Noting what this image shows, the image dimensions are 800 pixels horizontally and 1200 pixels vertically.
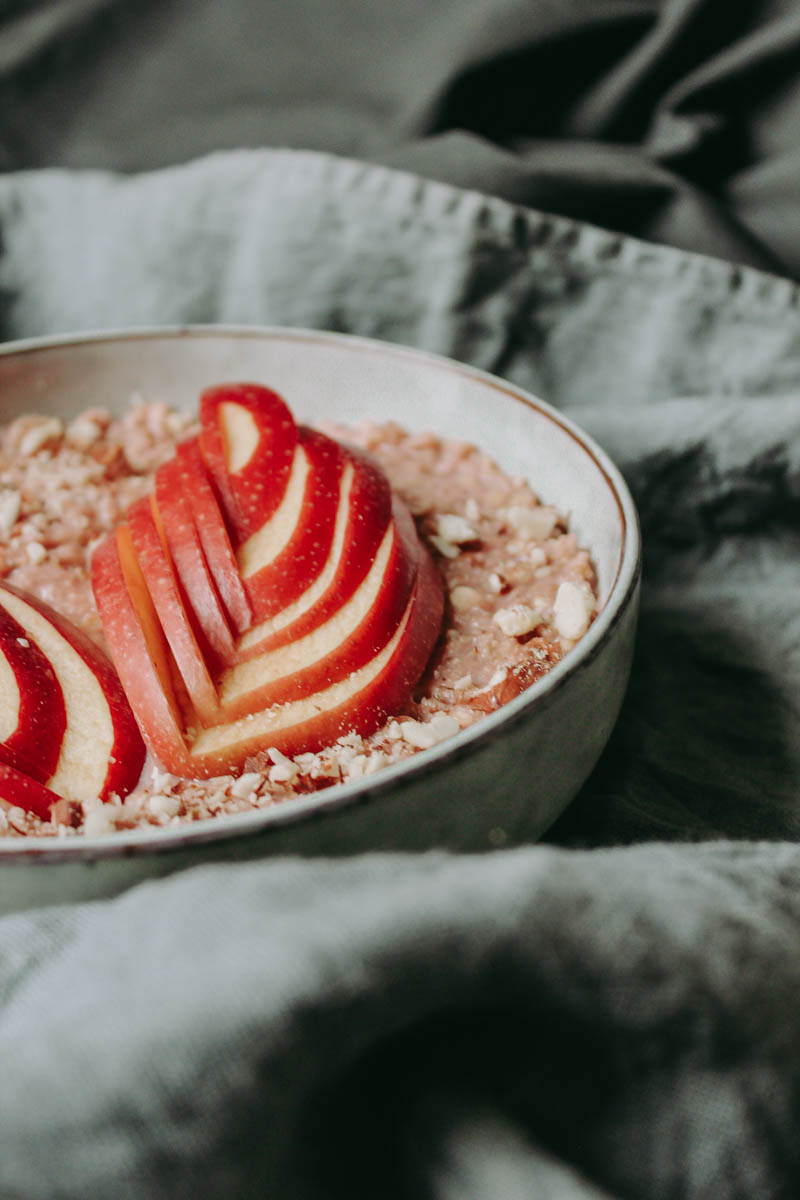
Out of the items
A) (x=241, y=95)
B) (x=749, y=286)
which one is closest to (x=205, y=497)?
(x=749, y=286)

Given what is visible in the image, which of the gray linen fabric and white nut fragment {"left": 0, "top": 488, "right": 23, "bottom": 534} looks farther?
white nut fragment {"left": 0, "top": 488, "right": 23, "bottom": 534}

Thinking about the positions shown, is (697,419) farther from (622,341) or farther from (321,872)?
(321,872)

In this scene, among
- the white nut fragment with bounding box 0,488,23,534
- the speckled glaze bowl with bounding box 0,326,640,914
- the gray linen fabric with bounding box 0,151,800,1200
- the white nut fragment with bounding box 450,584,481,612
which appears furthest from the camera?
the white nut fragment with bounding box 0,488,23,534

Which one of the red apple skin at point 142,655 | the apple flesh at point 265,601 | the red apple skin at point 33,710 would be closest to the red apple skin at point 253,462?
the apple flesh at point 265,601

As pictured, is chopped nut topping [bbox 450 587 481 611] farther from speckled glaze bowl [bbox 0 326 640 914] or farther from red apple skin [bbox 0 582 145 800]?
red apple skin [bbox 0 582 145 800]

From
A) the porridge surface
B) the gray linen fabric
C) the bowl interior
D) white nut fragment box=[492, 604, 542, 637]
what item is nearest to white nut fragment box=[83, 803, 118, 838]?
the porridge surface

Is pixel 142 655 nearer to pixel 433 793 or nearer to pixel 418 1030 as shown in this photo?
pixel 433 793

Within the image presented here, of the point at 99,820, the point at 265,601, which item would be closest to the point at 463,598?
the point at 265,601
